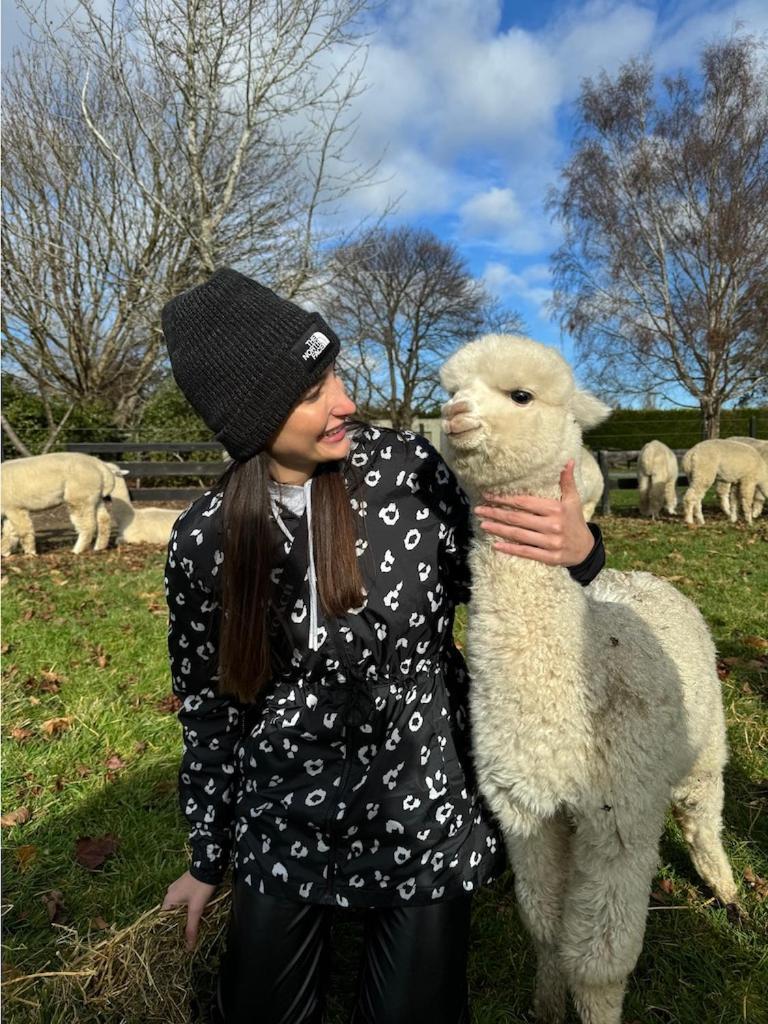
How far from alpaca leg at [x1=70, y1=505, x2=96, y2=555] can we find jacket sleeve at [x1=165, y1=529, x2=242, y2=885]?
322 inches

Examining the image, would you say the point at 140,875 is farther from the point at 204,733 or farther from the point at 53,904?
the point at 204,733

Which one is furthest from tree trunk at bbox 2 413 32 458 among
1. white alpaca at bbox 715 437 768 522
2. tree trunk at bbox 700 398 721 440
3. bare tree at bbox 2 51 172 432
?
tree trunk at bbox 700 398 721 440

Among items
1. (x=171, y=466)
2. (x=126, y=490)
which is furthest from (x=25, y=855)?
(x=171, y=466)

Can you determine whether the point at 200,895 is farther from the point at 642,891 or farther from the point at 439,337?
the point at 439,337

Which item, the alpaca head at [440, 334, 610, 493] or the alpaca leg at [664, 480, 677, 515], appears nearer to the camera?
the alpaca head at [440, 334, 610, 493]

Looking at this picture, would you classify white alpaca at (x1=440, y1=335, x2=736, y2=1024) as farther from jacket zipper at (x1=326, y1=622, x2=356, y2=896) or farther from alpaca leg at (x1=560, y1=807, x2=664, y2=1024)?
jacket zipper at (x1=326, y1=622, x2=356, y2=896)

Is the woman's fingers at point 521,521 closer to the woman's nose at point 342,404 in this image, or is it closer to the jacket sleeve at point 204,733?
the woman's nose at point 342,404

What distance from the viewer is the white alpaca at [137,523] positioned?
1016 centimetres

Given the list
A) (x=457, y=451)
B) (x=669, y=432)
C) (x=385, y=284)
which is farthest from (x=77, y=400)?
(x=457, y=451)

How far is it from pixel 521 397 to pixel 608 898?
3.87ft

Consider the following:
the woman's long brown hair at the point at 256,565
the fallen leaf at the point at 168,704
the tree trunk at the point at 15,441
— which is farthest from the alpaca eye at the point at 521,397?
the tree trunk at the point at 15,441

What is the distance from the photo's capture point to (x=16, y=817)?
9.75 ft

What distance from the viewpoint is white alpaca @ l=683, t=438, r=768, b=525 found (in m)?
11.1

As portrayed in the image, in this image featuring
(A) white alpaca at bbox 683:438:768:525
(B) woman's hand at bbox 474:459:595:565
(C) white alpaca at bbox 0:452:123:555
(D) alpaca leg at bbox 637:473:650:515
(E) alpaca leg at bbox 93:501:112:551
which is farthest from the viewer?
(D) alpaca leg at bbox 637:473:650:515
